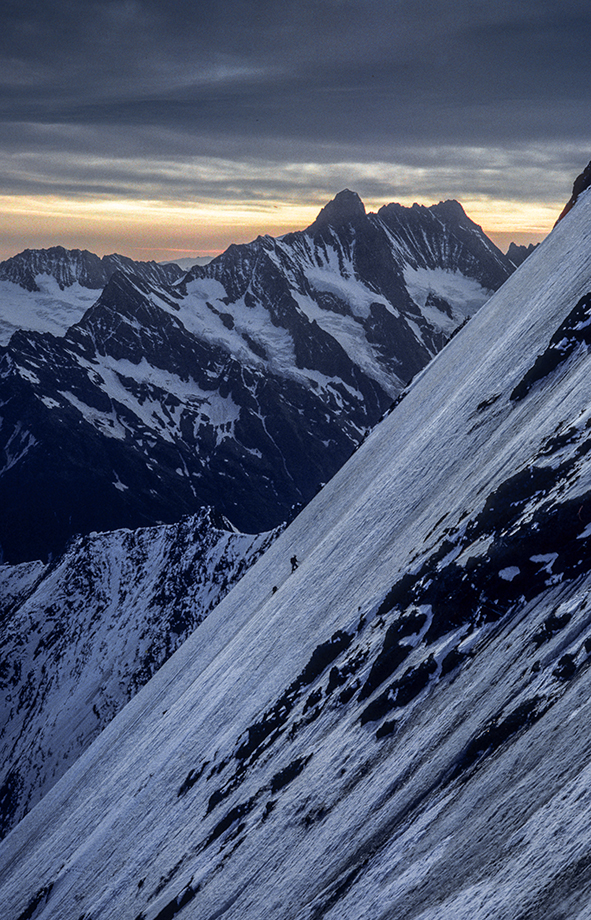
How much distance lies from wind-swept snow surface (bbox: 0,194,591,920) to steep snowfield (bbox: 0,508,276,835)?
59977mm

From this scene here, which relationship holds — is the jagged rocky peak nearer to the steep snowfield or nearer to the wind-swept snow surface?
the wind-swept snow surface

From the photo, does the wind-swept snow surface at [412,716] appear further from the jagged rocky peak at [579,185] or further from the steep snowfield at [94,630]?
the steep snowfield at [94,630]

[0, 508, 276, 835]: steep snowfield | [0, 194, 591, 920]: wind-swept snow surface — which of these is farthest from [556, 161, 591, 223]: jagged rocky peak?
[0, 508, 276, 835]: steep snowfield

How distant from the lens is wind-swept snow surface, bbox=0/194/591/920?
16.0 metres

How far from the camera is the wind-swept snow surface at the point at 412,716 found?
1598cm

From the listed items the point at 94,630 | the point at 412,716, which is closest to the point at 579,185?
the point at 412,716

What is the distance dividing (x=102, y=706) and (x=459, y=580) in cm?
10368

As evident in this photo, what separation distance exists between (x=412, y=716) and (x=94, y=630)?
113448 millimetres

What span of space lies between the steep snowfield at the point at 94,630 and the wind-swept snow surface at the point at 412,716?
5998 centimetres

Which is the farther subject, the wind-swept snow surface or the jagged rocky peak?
the jagged rocky peak

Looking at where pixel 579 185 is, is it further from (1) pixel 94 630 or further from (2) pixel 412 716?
(1) pixel 94 630

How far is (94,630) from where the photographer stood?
125m

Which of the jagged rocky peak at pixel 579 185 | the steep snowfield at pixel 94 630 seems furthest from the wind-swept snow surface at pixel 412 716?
the steep snowfield at pixel 94 630

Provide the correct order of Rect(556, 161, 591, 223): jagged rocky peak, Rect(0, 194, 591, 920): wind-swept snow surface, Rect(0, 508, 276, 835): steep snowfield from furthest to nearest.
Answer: Rect(0, 508, 276, 835): steep snowfield → Rect(556, 161, 591, 223): jagged rocky peak → Rect(0, 194, 591, 920): wind-swept snow surface
